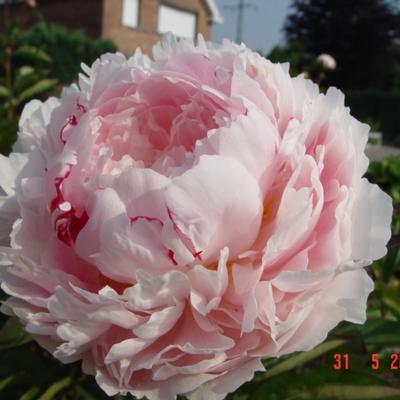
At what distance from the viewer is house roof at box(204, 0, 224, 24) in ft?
46.8

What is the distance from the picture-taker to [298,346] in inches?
16.7

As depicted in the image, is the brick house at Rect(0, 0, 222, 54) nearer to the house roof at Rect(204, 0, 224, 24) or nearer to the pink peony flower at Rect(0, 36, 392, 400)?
the house roof at Rect(204, 0, 224, 24)

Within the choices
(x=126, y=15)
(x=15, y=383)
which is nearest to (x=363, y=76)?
(x=126, y=15)

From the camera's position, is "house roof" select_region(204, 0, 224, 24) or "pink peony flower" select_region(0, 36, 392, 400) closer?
"pink peony flower" select_region(0, 36, 392, 400)

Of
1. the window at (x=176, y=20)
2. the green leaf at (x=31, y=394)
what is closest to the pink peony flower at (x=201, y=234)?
the green leaf at (x=31, y=394)

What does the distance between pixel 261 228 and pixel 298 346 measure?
97mm

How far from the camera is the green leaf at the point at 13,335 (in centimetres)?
55

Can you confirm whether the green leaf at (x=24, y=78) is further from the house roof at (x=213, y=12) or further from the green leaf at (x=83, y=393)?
the house roof at (x=213, y=12)

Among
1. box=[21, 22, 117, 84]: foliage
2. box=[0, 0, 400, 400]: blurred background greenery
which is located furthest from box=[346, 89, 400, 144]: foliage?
box=[0, 0, 400, 400]: blurred background greenery

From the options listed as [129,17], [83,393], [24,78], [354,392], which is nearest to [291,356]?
[354,392]

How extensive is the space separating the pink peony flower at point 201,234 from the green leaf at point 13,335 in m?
0.08

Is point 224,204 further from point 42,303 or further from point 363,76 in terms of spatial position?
point 363,76

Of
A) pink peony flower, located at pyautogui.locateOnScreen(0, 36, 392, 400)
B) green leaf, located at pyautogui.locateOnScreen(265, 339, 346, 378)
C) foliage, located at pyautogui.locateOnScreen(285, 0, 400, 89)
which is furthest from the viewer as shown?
foliage, located at pyautogui.locateOnScreen(285, 0, 400, 89)
